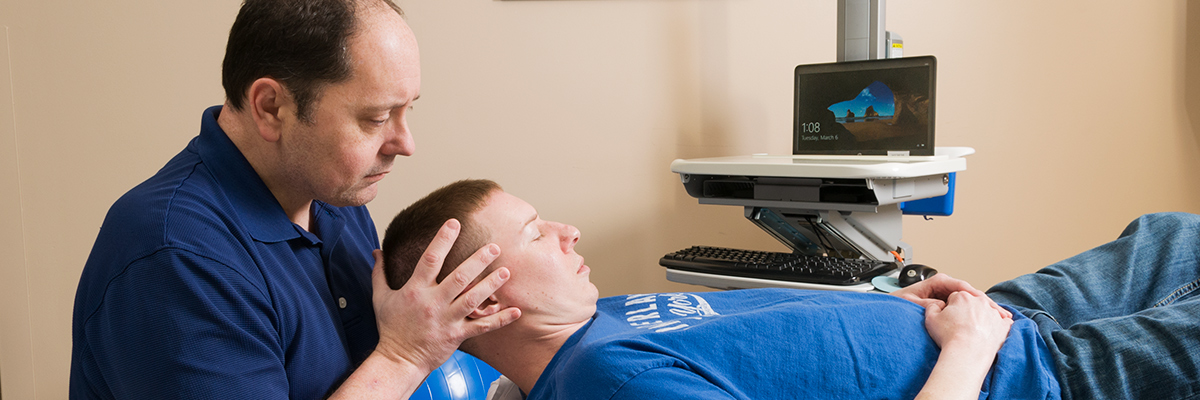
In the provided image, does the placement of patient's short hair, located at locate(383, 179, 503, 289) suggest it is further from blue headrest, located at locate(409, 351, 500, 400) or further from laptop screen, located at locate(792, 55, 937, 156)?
laptop screen, located at locate(792, 55, 937, 156)

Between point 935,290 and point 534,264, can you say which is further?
point 935,290

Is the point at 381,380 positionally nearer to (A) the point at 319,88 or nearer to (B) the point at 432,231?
(B) the point at 432,231

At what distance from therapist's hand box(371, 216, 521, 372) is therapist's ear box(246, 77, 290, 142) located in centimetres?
24

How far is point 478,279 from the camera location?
1.04 metres

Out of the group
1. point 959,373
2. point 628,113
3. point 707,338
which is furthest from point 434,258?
point 628,113

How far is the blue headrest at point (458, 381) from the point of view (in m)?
1.25

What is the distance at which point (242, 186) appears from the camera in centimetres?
94

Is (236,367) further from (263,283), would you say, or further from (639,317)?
(639,317)

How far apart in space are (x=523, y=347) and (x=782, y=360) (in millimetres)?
376

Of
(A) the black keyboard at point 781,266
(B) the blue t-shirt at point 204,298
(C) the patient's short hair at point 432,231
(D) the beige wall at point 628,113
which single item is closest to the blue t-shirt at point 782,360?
(C) the patient's short hair at point 432,231

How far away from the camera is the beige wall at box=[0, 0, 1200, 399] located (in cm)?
216

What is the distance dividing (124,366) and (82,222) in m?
1.77

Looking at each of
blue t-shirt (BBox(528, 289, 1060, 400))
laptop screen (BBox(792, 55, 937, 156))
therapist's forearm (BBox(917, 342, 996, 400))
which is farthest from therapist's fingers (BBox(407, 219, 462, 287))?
laptop screen (BBox(792, 55, 937, 156))

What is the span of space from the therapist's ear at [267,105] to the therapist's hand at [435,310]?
0.24 meters
